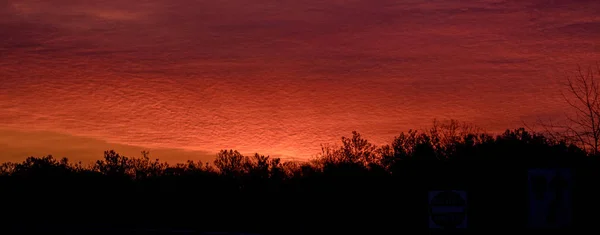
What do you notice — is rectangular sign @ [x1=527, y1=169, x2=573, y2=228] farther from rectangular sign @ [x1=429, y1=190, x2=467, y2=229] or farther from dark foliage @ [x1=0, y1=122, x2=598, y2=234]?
dark foliage @ [x1=0, y1=122, x2=598, y2=234]

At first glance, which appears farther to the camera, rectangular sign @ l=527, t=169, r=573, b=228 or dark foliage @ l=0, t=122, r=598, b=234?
dark foliage @ l=0, t=122, r=598, b=234

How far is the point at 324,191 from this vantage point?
110 ft

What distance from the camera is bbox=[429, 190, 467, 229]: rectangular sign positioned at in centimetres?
1409

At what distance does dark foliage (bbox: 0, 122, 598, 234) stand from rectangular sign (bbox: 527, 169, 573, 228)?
408 inches

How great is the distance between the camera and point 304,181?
4272cm

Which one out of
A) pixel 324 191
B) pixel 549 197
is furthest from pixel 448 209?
pixel 324 191

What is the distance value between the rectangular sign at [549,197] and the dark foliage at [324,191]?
10.4 meters

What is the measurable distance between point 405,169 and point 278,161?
52.6ft

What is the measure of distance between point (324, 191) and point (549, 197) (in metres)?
20.3

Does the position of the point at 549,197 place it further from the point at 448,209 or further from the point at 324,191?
the point at 324,191

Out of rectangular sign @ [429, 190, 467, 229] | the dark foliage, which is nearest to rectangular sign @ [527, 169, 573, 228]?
rectangular sign @ [429, 190, 467, 229]

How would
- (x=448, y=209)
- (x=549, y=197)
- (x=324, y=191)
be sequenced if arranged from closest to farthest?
(x=549, y=197), (x=448, y=209), (x=324, y=191)

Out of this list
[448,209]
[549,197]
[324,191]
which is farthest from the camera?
[324,191]

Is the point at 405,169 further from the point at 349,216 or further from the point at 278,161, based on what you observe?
the point at 278,161
